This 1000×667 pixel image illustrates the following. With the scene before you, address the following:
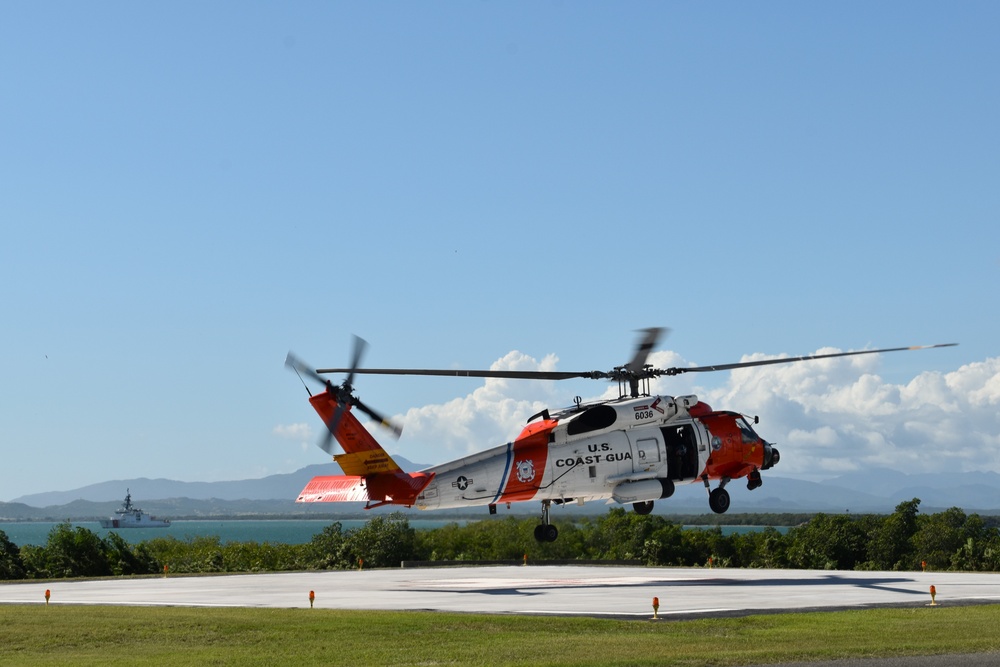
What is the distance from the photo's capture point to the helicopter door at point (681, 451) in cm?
3934

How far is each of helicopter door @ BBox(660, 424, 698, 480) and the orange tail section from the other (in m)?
8.51

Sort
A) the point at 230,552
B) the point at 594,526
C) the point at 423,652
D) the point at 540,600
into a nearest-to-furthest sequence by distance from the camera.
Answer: the point at 423,652 < the point at 540,600 < the point at 230,552 < the point at 594,526

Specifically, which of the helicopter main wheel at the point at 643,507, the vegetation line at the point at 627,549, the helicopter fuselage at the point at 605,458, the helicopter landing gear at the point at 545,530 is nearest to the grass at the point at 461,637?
the helicopter fuselage at the point at 605,458

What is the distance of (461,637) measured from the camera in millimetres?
25453

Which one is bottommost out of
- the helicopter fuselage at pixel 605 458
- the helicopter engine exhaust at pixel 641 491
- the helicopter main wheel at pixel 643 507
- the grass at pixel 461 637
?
the grass at pixel 461 637

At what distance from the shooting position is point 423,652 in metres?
23.3

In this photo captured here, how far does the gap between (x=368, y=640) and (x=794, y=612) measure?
11.4m

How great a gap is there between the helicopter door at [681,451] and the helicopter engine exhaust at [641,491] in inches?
32.0

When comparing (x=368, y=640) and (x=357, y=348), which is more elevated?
(x=357, y=348)

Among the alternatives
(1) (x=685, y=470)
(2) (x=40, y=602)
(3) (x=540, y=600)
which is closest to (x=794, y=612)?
(3) (x=540, y=600)

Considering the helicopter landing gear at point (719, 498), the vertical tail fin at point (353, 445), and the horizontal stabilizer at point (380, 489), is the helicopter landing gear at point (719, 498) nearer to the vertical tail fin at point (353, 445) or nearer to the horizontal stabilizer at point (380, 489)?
the horizontal stabilizer at point (380, 489)

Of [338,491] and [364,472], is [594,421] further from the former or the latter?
[338,491]

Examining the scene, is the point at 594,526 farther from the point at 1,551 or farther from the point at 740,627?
the point at 740,627

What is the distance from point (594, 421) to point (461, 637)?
1393cm
